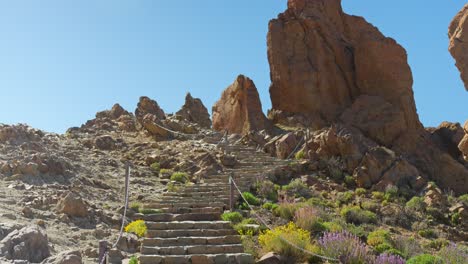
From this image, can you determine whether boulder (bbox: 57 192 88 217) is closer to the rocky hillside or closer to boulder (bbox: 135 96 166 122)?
the rocky hillside

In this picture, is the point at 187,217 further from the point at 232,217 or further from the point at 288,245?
the point at 288,245

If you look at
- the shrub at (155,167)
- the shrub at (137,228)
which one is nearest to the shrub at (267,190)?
the shrub at (137,228)

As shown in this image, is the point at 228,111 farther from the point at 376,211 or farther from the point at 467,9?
the point at 467,9

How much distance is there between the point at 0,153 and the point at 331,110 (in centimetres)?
1836

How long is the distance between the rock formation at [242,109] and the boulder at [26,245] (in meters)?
18.6

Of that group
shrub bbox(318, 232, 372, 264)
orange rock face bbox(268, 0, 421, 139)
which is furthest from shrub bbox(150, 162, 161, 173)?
orange rock face bbox(268, 0, 421, 139)

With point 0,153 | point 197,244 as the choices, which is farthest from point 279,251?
point 0,153

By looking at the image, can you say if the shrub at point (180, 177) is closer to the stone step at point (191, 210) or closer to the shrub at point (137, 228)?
the stone step at point (191, 210)

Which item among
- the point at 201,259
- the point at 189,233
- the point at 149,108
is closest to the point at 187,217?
the point at 189,233

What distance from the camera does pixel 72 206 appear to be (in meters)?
12.2

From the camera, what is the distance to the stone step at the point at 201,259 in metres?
10.1

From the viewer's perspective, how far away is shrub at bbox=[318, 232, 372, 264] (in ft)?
31.5

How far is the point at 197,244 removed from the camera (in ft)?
36.2

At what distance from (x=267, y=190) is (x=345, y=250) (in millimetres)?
6039
